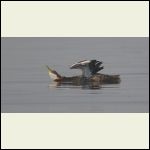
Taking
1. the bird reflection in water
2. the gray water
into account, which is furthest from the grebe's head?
the gray water

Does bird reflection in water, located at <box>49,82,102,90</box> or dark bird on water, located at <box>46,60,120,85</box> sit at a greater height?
dark bird on water, located at <box>46,60,120,85</box>

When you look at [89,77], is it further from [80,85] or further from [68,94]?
[68,94]

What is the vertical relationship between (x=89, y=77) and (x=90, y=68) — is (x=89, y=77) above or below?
below

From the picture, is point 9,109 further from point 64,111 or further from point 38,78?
point 38,78

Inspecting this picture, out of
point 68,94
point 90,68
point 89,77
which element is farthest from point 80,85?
point 68,94

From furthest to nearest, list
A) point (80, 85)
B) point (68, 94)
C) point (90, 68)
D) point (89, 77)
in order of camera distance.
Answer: point (90, 68)
point (89, 77)
point (80, 85)
point (68, 94)

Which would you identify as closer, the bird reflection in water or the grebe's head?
the bird reflection in water

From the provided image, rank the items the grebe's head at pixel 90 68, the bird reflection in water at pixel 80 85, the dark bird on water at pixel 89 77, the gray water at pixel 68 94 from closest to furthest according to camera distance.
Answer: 1. the gray water at pixel 68 94
2. the bird reflection in water at pixel 80 85
3. the dark bird on water at pixel 89 77
4. the grebe's head at pixel 90 68

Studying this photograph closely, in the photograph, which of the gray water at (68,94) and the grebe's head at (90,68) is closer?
the gray water at (68,94)

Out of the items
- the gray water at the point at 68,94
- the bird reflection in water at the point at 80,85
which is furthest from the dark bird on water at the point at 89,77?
the gray water at the point at 68,94

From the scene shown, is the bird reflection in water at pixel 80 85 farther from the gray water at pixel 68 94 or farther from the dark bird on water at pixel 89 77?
the dark bird on water at pixel 89 77

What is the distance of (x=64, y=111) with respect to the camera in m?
46.2

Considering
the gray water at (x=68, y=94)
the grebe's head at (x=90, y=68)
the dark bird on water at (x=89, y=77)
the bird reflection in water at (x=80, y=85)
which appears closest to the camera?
the gray water at (x=68, y=94)

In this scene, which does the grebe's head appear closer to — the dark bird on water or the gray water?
the dark bird on water
